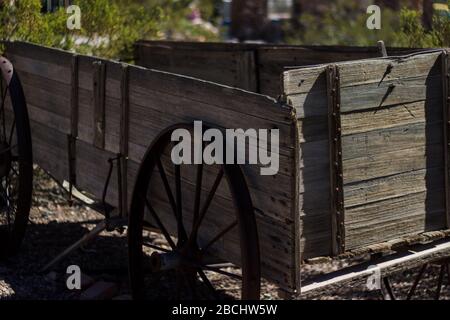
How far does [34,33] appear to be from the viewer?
6.09 meters

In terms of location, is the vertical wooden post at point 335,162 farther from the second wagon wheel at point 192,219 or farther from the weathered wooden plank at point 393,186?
the second wagon wheel at point 192,219

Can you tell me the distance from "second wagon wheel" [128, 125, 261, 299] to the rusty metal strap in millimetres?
543

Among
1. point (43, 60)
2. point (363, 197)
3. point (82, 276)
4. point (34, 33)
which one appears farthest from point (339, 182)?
point (34, 33)

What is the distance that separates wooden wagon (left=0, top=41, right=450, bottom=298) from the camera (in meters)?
3.68

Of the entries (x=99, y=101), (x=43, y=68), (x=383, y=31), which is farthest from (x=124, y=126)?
(x=383, y=31)

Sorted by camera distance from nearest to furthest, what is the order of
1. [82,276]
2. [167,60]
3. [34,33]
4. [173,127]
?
[173,127] → [82,276] → [34,33] → [167,60]

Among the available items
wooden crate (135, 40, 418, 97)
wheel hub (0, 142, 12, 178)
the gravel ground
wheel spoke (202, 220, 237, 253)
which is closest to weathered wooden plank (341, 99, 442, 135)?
wheel spoke (202, 220, 237, 253)

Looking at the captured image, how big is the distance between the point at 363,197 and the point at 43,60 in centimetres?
252

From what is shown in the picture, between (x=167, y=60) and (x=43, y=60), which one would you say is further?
(x=167, y=60)

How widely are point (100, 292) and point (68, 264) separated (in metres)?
0.63

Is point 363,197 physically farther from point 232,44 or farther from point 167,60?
point 167,60

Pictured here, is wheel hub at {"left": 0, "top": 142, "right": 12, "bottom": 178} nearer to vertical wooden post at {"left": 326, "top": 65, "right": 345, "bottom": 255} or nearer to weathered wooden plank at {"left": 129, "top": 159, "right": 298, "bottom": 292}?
weathered wooden plank at {"left": 129, "top": 159, "right": 298, "bottom": 292}

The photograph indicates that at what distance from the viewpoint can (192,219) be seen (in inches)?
168

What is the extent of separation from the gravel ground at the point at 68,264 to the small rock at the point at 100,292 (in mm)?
95
